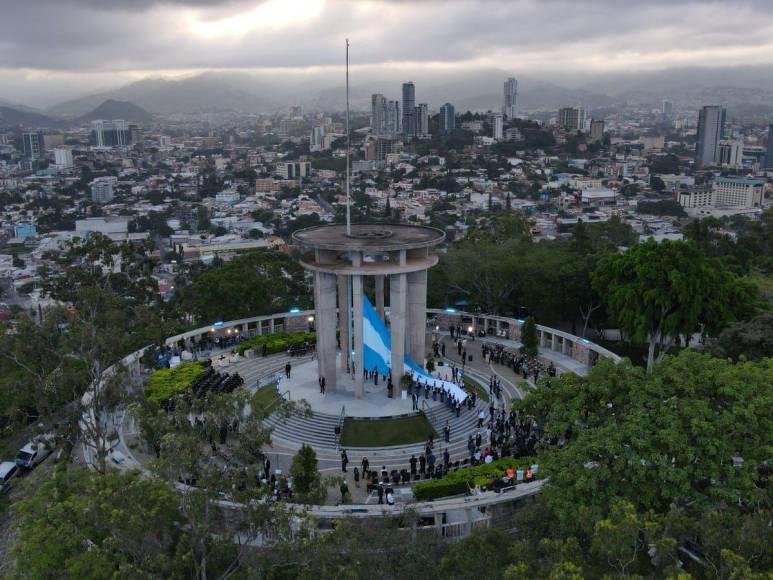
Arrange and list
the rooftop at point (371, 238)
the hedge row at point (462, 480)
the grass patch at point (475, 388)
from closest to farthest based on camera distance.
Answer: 1. the hedge row at point (462, 480)
2. the rooftop at point (371, 238)
3. the grass patch at point (475, 388)

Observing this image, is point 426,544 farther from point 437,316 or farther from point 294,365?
point 437,316

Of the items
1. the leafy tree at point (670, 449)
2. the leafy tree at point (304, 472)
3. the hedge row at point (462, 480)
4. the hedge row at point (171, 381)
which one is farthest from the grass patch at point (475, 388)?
the hedge row at point (171, 381)

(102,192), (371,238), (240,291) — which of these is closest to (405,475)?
(371,238)

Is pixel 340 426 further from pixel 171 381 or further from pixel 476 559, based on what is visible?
pixel 476 559

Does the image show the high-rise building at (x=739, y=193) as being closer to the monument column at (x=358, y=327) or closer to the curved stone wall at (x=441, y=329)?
the curved stone wall at (x=441, y=329)

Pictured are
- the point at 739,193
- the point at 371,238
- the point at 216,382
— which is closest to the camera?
the point at 371,238

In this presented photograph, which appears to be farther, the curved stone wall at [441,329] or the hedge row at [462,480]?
the hedge row at [462,480]

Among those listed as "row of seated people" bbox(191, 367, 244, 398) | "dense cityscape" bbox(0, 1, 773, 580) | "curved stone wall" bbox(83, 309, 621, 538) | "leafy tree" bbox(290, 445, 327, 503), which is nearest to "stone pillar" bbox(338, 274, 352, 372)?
"dense cityscape" bbox(0, 1, 773, 580)
